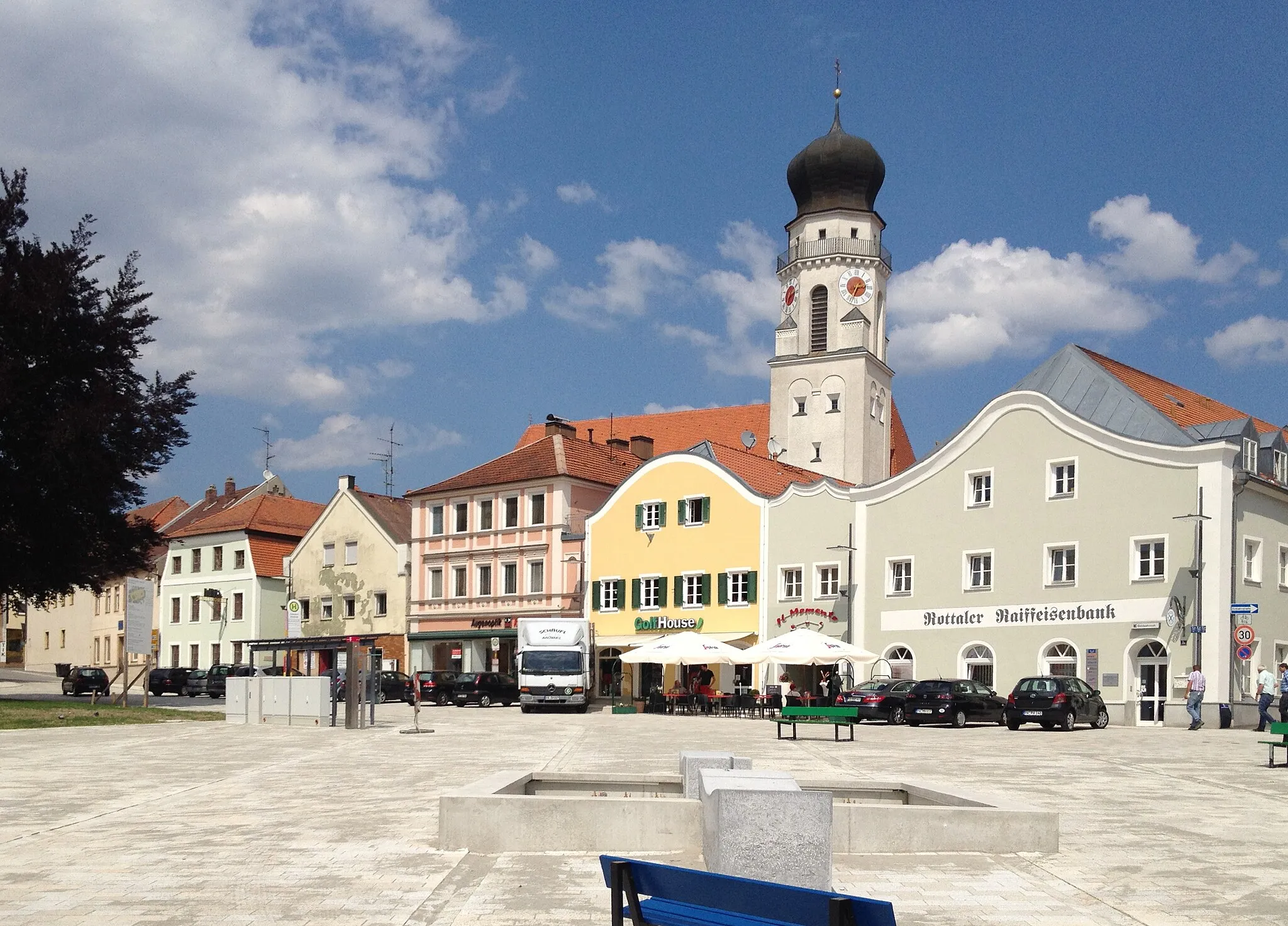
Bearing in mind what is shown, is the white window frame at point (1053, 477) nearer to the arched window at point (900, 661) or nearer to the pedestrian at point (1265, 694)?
the arched window at point (900, 661)

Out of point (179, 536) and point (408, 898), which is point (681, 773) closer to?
point (408, 898)

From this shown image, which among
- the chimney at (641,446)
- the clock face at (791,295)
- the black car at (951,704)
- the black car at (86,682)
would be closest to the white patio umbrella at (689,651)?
the black car at (951,704)

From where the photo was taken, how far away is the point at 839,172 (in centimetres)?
7431

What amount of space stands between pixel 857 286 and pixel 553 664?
3627cm

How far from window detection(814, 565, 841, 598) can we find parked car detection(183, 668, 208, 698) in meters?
26.0

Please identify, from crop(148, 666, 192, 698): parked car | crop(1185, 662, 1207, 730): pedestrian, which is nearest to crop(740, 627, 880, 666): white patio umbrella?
crop(1185, 662, 1207, 730): pedestrian

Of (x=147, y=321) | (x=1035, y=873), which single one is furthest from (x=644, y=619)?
(x=1035, y=873)

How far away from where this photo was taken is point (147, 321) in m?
40.0

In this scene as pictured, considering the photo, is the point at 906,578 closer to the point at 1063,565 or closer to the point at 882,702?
the point at 1063,565

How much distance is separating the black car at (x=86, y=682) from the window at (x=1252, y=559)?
4139 centimetres

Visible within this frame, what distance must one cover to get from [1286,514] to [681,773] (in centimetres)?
3570

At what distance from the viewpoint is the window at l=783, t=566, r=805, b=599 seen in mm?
51625

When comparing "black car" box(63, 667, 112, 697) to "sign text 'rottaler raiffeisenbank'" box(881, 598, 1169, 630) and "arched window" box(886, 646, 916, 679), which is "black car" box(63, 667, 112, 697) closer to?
"arched window" box(886, 646, 916, 679)

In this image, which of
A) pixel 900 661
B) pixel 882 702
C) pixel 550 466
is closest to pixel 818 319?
pixel 550 466
